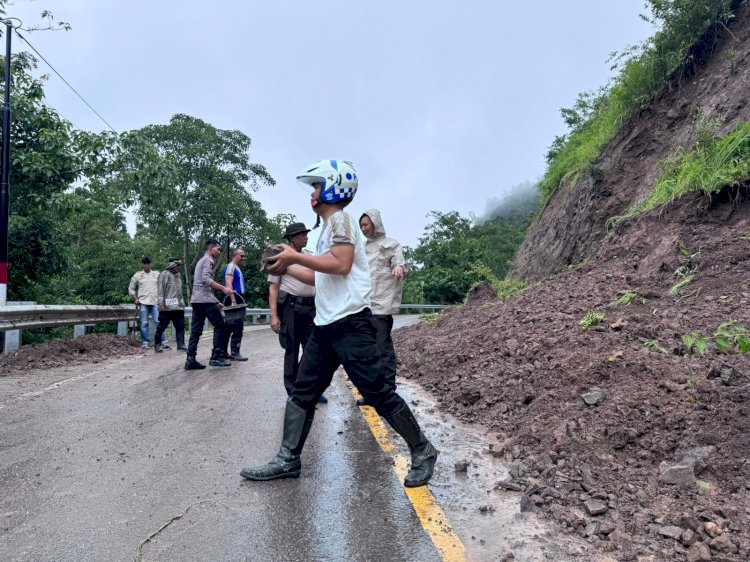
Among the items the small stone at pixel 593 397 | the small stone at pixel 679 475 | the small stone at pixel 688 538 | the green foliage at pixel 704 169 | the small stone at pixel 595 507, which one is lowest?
the small stone at pixel 688 538

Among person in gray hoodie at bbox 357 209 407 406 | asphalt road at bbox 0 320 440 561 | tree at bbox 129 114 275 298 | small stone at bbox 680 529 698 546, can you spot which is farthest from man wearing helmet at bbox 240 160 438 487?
tree at bbox 129 114 275 298

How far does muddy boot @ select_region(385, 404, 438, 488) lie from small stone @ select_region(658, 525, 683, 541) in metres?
1.37

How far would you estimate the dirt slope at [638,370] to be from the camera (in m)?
3.37

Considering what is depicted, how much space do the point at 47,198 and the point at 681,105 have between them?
42.3 ft

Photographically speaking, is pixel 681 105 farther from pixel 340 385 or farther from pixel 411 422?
pixel 411 422

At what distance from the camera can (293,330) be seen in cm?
577

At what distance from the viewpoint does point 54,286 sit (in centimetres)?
2725

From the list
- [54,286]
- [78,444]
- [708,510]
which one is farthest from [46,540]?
[54,286]

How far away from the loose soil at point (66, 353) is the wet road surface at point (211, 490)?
9.56 feet

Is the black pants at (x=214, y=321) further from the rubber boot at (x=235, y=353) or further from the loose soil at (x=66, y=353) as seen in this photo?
the loose soil at (x=66, y=353)

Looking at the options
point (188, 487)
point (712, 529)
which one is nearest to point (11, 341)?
point (188, 487)

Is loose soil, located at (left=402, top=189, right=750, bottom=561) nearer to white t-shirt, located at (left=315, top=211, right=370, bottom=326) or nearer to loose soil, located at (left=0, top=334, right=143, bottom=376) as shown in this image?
white t-shirt, located at (left=315, top=211, right=370, bottom=326)

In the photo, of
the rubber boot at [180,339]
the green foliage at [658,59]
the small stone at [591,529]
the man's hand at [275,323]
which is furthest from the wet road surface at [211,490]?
the green foliage at [658,59]

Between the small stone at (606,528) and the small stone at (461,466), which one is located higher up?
the small stone at (461,466)
